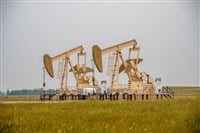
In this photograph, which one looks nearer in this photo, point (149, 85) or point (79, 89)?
point (149, 85)

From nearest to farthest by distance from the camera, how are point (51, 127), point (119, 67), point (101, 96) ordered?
point (51, 127)
point (101, 96)
point (119, 67)

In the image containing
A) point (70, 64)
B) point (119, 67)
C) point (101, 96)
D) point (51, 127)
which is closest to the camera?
point (51, 127)

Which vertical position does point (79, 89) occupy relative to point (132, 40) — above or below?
below

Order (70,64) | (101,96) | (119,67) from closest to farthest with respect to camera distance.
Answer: (101,96), (119,67), (70,64)

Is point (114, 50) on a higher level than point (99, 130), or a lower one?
higher

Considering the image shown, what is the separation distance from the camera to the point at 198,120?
1298 cm

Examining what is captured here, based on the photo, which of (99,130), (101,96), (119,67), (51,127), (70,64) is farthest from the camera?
(70,64)

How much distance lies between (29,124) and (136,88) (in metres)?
41.3

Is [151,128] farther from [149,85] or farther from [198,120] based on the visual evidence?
[149,85]

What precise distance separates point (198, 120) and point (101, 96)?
41.8 m

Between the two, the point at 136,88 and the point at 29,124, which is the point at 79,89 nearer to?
the point at 136,88

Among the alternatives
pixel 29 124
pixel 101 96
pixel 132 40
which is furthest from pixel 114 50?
pixel 29 124

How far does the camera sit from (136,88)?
55.6m

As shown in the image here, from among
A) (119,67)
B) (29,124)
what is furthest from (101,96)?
(29,124)
